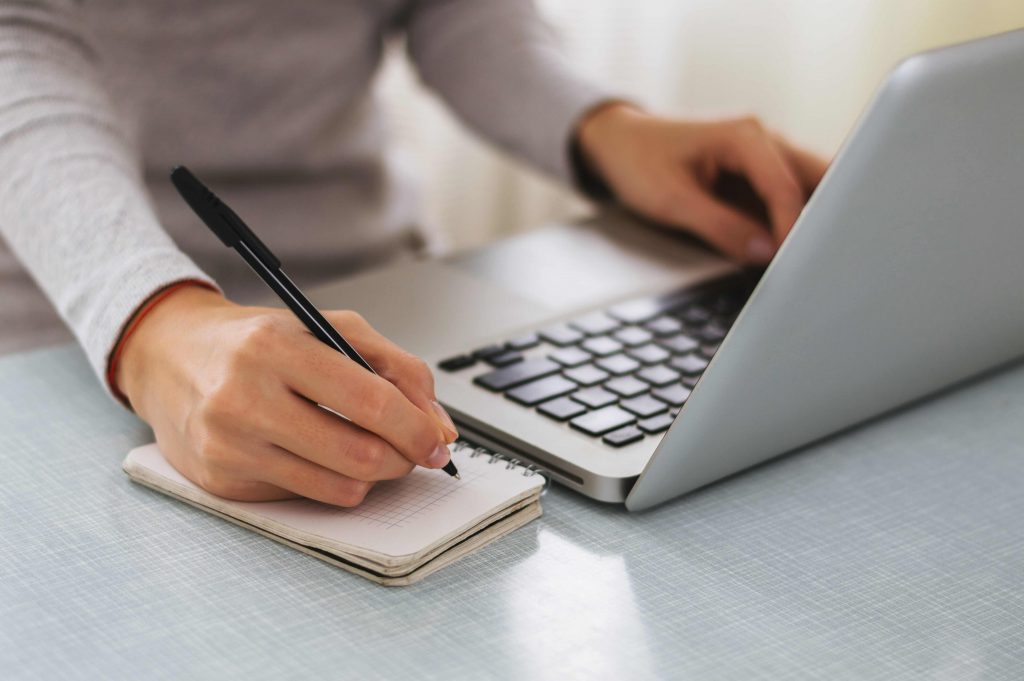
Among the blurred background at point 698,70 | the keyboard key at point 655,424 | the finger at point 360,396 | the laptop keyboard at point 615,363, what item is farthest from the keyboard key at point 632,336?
the blurred background at point 698,70

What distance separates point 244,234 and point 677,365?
0.86 feet

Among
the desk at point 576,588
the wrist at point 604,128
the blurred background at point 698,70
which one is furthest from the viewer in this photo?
the blurred background at point 698,70

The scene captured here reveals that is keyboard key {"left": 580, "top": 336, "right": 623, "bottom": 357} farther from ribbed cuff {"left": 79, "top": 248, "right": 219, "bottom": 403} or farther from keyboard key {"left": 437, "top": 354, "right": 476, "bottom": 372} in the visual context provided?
ribbed cuff {"left": 79, "top": 248, "right": 219, "bottom": 403}

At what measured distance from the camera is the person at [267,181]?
0.56m

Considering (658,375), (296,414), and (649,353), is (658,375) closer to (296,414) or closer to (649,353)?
(649,353)

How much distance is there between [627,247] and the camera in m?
0.94

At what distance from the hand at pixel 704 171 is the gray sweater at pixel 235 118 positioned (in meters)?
0.06

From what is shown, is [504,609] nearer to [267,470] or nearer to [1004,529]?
[267,470]

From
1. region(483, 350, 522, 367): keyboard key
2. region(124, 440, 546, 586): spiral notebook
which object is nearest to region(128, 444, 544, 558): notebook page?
region(124, 440, 546, 586): spiral notebook

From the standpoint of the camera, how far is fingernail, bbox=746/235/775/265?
0.88m

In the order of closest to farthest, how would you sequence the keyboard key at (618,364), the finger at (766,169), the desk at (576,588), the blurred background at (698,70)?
1. the desk at (576,588)
2. the keyboard key at (618,364)
3. the finger at (766,169)
4. the blurred background at (698,70)

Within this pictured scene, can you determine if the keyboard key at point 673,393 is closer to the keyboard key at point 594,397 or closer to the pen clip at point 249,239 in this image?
the keyboard key at point 594,397

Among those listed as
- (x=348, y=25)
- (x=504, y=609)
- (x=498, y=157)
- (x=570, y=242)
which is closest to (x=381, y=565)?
(x=504, y=609)

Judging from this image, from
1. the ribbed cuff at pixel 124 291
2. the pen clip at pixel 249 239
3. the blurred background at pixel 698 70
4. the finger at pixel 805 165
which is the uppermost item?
the pen clip at pixel 249 239
